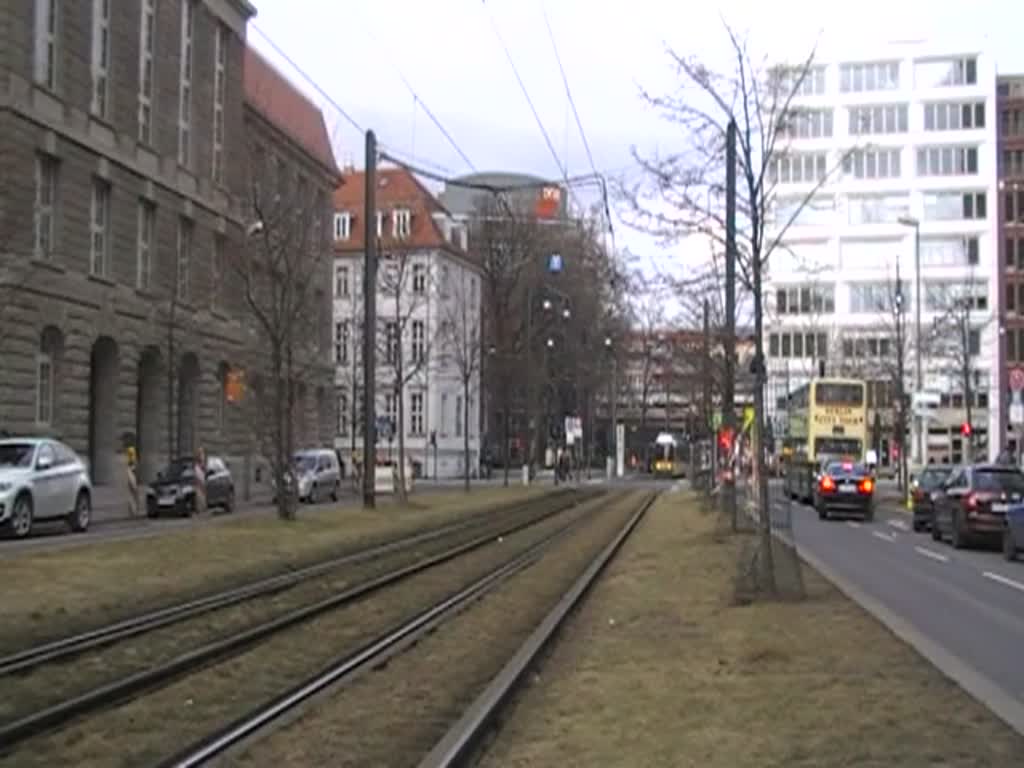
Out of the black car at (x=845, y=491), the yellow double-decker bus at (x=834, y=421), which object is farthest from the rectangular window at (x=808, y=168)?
the black car at (x=845, y=491)

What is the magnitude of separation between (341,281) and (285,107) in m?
29.8

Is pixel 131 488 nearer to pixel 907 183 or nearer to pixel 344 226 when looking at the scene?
pixel 344 226

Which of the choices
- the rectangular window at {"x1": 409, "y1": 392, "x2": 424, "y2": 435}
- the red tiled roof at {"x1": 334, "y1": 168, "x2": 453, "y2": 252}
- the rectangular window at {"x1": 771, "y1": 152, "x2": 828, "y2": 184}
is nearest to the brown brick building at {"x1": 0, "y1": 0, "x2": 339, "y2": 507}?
the red tiled roof at {"x1": 334, "y1": 168, "x2": 453, "y2": 252}

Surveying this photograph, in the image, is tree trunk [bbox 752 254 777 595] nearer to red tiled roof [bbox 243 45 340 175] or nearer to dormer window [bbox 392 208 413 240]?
red tiled roof [bbox 243 45 340 175]

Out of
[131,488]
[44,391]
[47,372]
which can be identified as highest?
[47,372]

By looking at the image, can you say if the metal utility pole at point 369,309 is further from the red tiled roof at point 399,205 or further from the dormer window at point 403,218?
the red tiled roof at point 399,205

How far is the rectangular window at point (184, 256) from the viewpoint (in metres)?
56.5

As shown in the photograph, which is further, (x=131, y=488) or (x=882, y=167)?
(x=882, y=167)

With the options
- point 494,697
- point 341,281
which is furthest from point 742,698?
point 341,281

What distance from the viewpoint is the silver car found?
89.6 ft

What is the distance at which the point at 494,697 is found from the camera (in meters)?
10.2

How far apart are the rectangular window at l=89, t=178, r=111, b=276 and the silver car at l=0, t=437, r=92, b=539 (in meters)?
19.6

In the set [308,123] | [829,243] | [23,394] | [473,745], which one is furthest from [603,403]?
[473,745]

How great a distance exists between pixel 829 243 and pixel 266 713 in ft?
330
